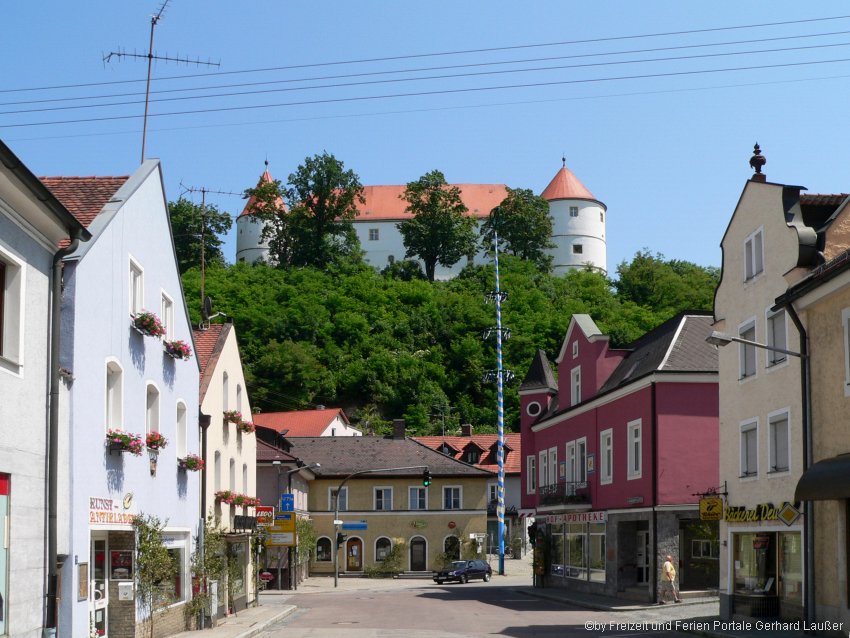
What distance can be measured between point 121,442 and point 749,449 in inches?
575

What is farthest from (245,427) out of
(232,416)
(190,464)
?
(190,464)

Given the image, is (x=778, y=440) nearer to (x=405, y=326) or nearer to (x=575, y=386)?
(x=575, y=386)

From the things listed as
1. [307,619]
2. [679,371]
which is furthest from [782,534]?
[307,619]

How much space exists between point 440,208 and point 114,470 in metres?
103

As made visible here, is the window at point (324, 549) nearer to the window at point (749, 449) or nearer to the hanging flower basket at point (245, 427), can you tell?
the hanging flower basket at point (245, 427)

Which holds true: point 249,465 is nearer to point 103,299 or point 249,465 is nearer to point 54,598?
point 103,299

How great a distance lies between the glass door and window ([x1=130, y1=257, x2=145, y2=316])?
4319 millimetres

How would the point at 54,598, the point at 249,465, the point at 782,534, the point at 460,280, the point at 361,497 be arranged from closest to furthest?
the point at 54,598 < the point at 782,534 < the point at 249,465 < the point at 361,497 < the point at 460,280

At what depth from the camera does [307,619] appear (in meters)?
30.4

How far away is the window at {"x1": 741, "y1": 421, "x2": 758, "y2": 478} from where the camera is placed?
26.1 metres

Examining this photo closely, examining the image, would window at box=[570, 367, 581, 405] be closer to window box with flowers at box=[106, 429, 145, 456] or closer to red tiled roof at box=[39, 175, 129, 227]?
red tiled roof at box=[39, 175, 129, 227]

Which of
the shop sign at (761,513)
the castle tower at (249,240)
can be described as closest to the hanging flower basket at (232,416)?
the shop sign at (761,513)

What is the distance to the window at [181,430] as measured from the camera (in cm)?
2581

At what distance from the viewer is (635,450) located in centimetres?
3562
